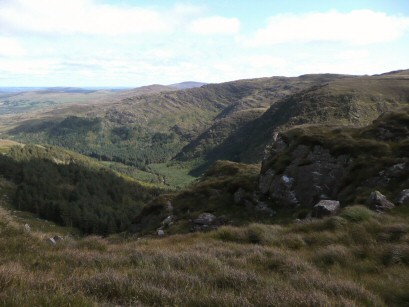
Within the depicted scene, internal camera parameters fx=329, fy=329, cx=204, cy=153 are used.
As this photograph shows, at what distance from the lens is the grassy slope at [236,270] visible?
5.81 metres

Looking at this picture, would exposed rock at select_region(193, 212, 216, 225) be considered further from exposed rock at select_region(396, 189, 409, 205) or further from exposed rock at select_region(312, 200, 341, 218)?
exposed rock at select_region(396, 189, 409, 205)

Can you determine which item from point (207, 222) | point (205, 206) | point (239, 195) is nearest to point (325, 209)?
point (207, 222)

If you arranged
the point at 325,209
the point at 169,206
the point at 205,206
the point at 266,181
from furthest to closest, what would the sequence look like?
the point at 169,206 < the point at 205,206 < the point at 266,181 < the point at 325,209

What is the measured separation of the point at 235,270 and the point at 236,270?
0.03 meters

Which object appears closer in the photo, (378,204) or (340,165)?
(378,204)

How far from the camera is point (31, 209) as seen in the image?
15662 cm

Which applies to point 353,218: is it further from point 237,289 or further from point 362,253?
point 237,289

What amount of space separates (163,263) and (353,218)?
28.6 ft

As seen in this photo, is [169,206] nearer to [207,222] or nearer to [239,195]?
[239,195]

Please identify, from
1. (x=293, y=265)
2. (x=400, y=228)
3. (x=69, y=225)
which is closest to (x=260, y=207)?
(x=400, y=228)

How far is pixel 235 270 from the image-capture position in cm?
781

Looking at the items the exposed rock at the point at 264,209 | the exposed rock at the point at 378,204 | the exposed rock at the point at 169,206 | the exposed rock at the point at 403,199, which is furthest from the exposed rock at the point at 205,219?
the exposed rock at the point at 403,199

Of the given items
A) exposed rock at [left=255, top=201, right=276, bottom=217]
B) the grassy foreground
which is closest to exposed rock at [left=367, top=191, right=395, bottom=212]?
the grassy foreground

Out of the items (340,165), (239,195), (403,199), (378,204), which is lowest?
(239,195)
